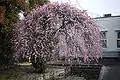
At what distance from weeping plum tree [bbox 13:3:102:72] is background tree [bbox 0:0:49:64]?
1664 millimetres

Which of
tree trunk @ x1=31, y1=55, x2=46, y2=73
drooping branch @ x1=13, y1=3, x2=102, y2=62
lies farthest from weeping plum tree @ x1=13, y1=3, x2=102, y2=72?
tree trunk @ x1=31, y1=55, x2=46, y2=73

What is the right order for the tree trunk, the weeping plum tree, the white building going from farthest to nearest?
the white building → the tree trunk → the weeping plum tree

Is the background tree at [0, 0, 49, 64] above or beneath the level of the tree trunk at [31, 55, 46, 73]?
above

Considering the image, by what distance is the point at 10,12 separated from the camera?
16594 millimetres

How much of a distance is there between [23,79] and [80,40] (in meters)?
3.52

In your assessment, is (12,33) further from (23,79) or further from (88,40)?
(88,40)

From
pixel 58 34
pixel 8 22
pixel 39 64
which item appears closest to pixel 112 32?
pixel 39 64

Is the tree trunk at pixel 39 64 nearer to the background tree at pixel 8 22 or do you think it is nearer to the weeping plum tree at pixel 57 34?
the weeping plum tree at pixel 57 34

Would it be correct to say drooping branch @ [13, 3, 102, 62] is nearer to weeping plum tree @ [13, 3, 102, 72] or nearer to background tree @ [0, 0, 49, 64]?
weeping plum tree @ [13, 3, 102, 72]

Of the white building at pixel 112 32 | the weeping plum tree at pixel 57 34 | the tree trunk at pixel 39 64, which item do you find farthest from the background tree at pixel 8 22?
the white building at pixel 112 32

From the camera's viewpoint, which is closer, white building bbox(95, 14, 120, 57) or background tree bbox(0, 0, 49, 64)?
background tree bbox(0, 0, 49, 64)

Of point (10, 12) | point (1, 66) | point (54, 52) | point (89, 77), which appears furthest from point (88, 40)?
point (1, 66)

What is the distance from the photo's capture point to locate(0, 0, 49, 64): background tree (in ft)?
50.6

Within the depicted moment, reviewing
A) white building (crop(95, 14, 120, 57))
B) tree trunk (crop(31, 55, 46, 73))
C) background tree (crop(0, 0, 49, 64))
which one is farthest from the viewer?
white building (crop(95, 14, 120, 57))
